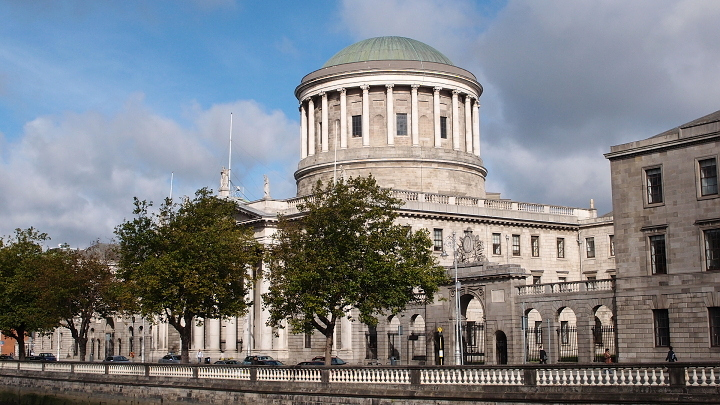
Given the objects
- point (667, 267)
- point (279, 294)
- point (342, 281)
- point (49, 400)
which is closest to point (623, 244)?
point (667, 267)

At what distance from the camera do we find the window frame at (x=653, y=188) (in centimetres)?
4747

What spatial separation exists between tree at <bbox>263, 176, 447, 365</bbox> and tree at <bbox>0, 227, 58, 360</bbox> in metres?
23.5

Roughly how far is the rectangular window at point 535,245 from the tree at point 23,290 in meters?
38.2

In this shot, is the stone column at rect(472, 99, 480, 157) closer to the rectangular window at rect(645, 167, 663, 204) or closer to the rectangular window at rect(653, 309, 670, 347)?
the rectangular window at rect(645, 167, 663, 204)

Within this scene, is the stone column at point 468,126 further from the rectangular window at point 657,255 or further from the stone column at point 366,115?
the rectangular window at point 657,255

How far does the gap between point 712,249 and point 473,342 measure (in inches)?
708

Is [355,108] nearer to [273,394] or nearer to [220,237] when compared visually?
[220,237]

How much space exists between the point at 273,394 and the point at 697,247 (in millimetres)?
22066

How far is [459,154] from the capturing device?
276ft

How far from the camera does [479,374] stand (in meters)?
29.8

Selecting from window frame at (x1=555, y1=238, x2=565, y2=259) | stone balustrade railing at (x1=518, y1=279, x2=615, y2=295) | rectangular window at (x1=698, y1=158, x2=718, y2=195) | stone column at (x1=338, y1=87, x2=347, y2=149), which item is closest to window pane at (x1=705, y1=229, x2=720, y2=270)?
rectangular window at (x1=698, y1=158, x2=718, y2=195)

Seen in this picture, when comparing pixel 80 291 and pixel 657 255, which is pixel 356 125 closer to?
pixel 80 291

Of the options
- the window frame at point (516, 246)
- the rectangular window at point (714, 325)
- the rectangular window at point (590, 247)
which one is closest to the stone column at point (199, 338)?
the window frame at point (516, 246)

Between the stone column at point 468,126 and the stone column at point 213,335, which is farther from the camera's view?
the stone column at point 468,126
